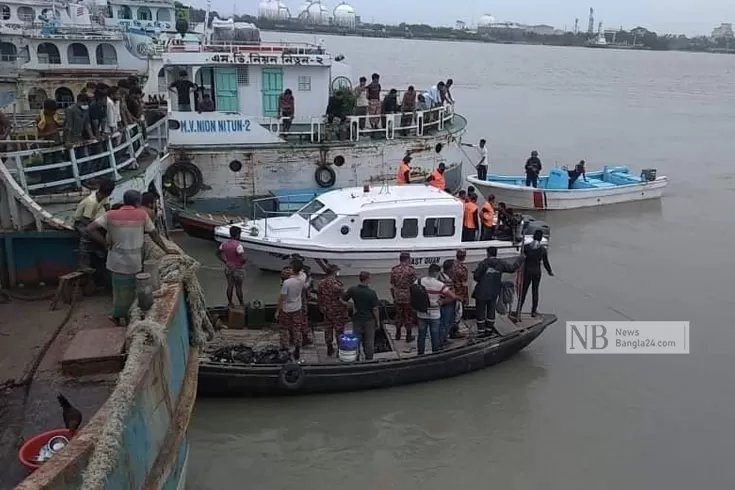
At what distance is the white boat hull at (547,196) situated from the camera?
67.9 feet

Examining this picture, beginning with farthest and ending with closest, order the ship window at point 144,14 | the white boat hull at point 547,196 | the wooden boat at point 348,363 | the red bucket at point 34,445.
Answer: the ship window at point 144,14 < the white boat hull at point 547,196 < the wooden boat at point 348,363 < the red bucket at point 34,445

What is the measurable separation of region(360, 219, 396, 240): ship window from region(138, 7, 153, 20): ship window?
28039mm

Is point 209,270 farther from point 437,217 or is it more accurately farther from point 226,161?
point 437,217

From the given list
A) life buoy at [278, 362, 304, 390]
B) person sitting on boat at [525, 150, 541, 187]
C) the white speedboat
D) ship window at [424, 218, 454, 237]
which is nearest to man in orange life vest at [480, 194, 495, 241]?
the white speedboat

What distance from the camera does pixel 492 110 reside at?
47062 mm

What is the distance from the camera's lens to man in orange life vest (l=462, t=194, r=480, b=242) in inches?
569

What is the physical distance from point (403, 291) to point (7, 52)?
27.8 m

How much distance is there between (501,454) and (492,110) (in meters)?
40.5

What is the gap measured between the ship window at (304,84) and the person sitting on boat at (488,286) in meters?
11.1

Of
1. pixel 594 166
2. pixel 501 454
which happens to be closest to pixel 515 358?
pixel 501 454

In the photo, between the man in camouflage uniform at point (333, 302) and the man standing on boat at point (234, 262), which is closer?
the man in camouflage uniform at point (333, 302)

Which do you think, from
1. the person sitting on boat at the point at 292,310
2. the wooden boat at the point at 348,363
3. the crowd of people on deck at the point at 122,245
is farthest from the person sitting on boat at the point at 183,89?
the crowd of people on deck at the point at 122,245

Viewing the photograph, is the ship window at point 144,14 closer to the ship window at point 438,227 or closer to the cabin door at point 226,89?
the cabin door at point 226,89

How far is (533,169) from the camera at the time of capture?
68.5 feet
